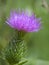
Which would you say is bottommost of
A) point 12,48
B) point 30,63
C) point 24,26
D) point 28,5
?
point 12,48

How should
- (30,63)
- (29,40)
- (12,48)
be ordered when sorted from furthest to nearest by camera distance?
1. (29,40)
2. (30,63)
3. (12,48)

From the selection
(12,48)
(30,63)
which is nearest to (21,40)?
(12,48)

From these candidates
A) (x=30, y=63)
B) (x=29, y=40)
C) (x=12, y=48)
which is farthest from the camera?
(x=29, y=40)

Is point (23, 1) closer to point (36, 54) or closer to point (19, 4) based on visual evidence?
point (19, 4)

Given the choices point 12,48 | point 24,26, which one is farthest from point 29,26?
point 12,48

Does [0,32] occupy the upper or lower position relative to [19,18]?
upper

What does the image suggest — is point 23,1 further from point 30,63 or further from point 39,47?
point 30,63

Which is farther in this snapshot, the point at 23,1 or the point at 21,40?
the point at 23,1
